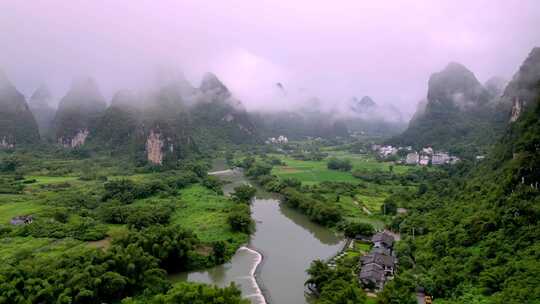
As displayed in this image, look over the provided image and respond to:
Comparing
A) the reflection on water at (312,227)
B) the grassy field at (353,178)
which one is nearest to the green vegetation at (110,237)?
the reflection on water at (312,227)

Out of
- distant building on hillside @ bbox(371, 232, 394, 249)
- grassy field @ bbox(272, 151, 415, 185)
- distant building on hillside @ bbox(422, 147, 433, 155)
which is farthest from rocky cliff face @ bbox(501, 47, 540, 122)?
distant building on hillside @ bbox(422, 147, 433, 155)

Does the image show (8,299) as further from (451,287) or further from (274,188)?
(274,188)

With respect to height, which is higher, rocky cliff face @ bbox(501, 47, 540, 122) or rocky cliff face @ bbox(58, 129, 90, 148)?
rocky cliff face @ bbox(501, 47, 540, 122)

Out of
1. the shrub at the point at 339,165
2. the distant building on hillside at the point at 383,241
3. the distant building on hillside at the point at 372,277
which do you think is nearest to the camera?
the distant building on hillside at the point at 372,277

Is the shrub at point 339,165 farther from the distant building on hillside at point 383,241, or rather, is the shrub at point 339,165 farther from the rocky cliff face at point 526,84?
the distant building on hillside at point 383,241

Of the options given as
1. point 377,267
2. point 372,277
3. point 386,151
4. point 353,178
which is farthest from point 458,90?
point 372,277

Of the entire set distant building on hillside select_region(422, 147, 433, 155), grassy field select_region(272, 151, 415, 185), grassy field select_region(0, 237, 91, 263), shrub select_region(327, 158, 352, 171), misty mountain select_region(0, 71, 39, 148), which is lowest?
grassy field select_region(272, 151, 415, 185)

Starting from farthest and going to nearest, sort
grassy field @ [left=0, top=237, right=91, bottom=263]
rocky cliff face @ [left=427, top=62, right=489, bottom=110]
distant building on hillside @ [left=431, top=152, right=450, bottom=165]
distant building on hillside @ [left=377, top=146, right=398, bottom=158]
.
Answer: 1. rocky cliff face @ [left=427, top=62, right=489, bottom=110]
2. distant building on hillside @ [left=377, top=146, right=398, bottom=158]
3. distant building on hillside @ [left=431, top=152, right=450, bottom=165]
4. grassy field @ [left=0, top=237, right=91, bottom=263]

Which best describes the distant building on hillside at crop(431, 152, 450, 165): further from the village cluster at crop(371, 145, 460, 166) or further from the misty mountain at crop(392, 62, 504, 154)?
the misty mountain at crop(392, 62, 504, 154)
